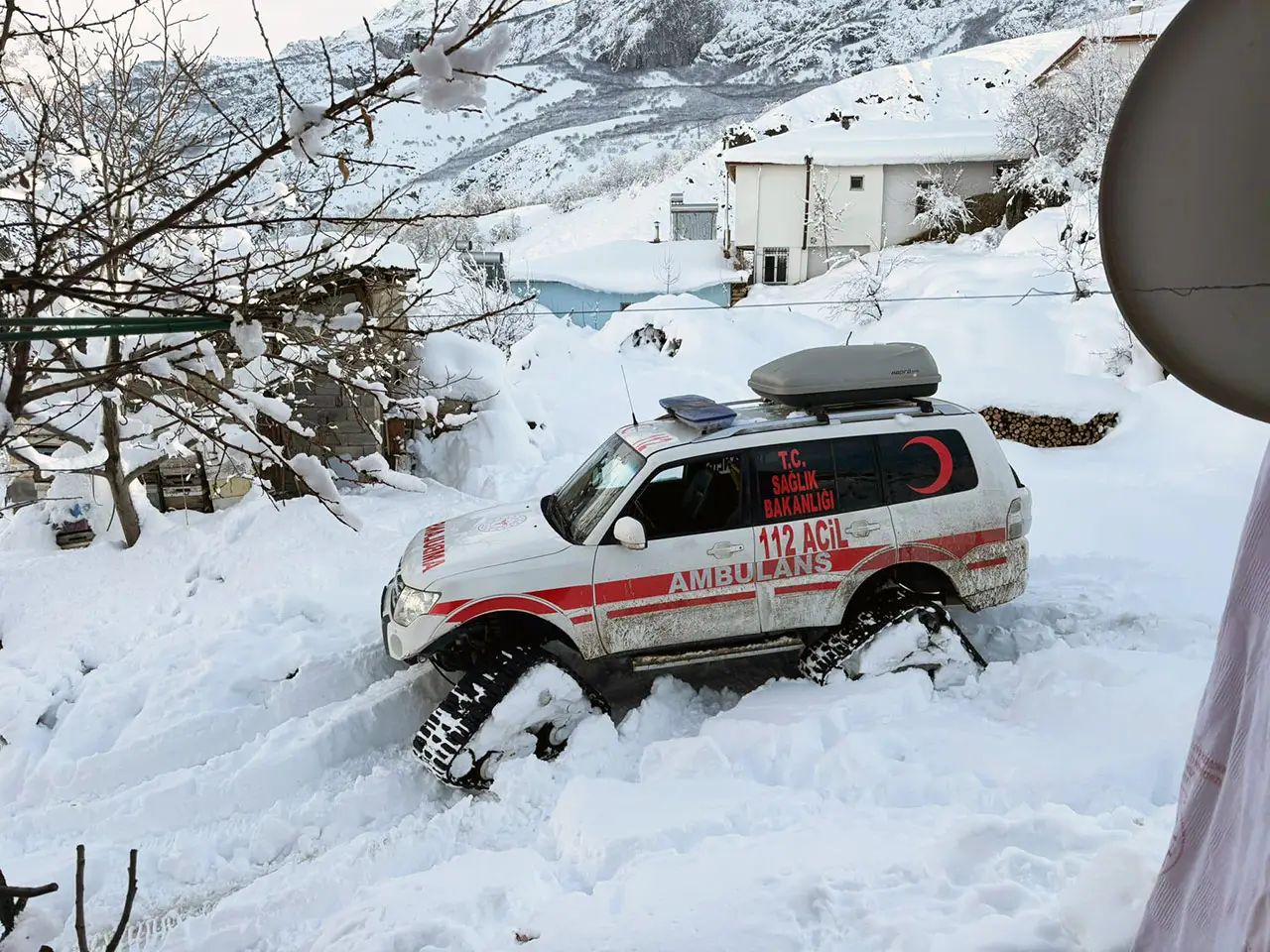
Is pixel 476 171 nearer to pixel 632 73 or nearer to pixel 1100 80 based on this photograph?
pixel 632 73

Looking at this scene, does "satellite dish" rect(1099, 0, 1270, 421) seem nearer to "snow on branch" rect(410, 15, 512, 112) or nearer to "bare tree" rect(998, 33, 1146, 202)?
"snow on branch" rect(410, 15, 512, 112)

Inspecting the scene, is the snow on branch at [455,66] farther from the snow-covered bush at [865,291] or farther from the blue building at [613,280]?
the blue building at [613,280]

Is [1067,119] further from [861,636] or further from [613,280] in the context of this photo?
[861,636]

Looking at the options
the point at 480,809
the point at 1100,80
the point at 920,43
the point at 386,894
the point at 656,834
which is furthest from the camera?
the point at 920,43

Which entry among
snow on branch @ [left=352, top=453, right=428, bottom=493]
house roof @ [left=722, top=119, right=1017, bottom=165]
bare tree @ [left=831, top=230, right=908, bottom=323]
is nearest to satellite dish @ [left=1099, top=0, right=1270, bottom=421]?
snow on branch @ [left=352, top=453, right=428, bottom=493]

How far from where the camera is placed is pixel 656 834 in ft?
13.8

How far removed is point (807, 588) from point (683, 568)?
885mm

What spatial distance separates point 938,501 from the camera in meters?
5.97

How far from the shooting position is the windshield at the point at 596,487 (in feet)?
19.0

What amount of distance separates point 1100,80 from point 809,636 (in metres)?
30.6

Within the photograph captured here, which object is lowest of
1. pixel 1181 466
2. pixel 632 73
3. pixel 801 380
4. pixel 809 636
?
pixel 1181 466

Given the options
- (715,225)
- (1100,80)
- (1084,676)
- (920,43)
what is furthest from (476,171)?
(1084,676)

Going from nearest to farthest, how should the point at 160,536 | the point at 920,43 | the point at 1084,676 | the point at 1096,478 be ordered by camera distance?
the point at 1084,676
the point at 160,536
the point at 1096,478
the point at 920,43

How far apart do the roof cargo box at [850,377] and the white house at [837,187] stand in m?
29.5
